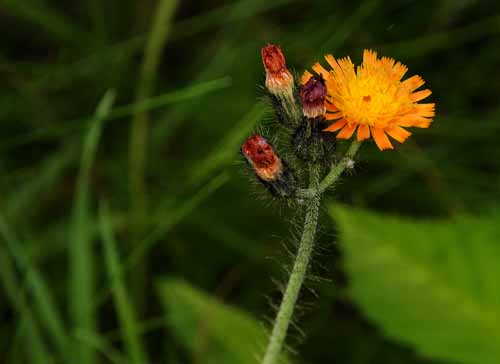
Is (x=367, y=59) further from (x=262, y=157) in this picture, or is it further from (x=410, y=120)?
(x=262, y=157)

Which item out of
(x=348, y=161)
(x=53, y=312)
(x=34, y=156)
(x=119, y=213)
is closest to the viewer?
(x=348, y=161)

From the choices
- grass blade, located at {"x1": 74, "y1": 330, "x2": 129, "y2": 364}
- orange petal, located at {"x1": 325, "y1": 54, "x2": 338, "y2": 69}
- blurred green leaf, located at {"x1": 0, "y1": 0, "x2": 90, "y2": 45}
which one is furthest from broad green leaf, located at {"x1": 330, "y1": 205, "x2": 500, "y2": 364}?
blurred green leaf, located at {"x1": 0, "y1": 0, "x2": 90, "y2": 45}

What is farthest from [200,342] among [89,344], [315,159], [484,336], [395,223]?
[315,159]

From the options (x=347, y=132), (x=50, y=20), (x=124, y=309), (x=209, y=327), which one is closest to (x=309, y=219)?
(x=347, y=132)

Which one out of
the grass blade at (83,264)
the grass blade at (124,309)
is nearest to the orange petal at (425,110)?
the grass blade at (124,309)

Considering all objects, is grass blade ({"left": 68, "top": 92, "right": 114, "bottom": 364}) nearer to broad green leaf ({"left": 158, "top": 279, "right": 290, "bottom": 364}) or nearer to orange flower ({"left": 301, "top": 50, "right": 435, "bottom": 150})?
broad green leaf ({"left": 158, "top": 279, "right": 290, "bottom": 364})

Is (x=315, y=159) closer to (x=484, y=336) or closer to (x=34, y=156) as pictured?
(x=484, y=336)
